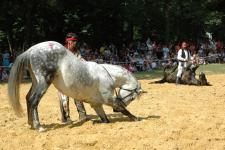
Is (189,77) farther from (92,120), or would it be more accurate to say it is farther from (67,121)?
(67,121)

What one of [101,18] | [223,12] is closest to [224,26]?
[223,12]

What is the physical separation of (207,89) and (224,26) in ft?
80.5

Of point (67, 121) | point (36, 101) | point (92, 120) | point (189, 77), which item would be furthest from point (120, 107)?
point (189, 77)

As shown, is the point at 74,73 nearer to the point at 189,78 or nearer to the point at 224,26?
the point at 189,78

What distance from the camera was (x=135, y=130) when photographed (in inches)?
Answer: 362

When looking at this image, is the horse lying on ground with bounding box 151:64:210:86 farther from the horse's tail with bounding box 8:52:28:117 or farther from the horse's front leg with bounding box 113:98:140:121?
the horse's tail with bounding box 8:52:28:117

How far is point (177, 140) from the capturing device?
858 centimetres

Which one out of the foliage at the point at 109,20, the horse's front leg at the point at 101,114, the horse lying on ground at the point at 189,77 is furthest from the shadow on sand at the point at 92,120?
the foliage at the point at 109,20

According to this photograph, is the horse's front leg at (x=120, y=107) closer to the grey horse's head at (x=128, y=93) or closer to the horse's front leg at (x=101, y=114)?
the grey horse's head at (x=128, y=93)

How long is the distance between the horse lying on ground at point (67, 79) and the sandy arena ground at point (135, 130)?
45 centimetres

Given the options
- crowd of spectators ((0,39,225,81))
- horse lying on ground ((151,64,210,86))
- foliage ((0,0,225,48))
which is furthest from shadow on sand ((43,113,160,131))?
foliage ((0,0,225,48))

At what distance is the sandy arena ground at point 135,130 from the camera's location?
845cm

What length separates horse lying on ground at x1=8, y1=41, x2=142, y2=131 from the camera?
9.51 m

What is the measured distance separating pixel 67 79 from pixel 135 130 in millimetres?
1595
